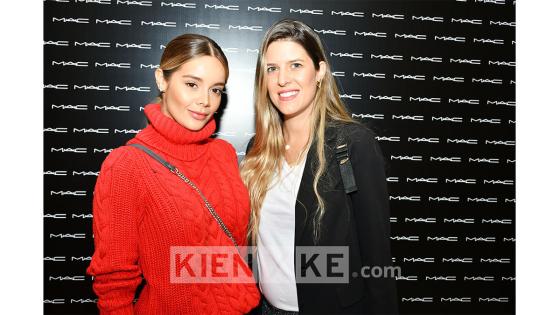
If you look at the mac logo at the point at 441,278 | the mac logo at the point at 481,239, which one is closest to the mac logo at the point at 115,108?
the mac logo at the point at 441,278

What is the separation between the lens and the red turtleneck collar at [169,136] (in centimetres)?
180

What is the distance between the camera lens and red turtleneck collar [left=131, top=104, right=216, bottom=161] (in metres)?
1.80

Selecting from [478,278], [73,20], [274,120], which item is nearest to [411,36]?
[274,120]

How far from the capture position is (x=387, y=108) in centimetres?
282

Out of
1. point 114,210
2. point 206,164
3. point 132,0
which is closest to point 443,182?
point 206,164

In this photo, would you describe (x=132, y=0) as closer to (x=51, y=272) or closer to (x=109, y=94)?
(x=109, y=94)

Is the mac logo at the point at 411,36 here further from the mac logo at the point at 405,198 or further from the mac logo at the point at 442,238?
the mac logo at the point at 442,238

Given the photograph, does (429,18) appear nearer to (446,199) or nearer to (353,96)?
(353,96)

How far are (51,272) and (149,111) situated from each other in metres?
1.48

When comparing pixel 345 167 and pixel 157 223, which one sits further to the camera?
pixel 345 167

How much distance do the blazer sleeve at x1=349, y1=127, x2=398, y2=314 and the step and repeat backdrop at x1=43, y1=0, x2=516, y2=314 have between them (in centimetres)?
104

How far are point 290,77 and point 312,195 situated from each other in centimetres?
59

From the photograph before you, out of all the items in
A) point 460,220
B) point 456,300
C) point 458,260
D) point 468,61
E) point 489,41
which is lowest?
point 456,300

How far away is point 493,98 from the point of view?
2.93 meters
